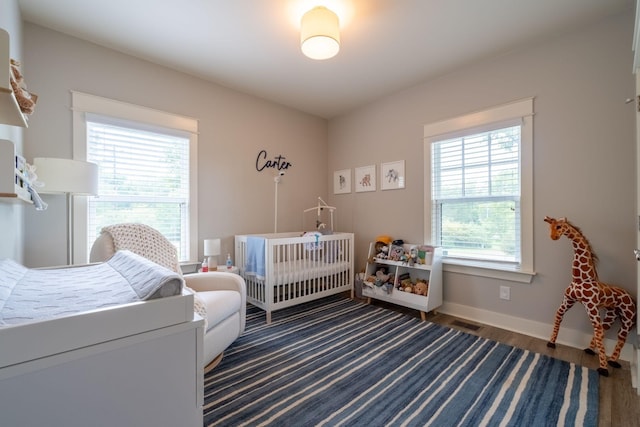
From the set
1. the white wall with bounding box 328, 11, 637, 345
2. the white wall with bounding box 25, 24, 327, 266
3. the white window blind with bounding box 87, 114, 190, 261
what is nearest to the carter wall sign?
the white wall with bounding box 25, 24, 327, 266

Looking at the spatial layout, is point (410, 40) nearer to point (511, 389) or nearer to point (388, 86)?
point (388, 86)

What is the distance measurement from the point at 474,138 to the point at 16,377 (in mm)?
3064

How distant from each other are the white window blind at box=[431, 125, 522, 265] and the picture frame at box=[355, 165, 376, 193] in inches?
29.0

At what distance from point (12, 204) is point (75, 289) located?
3.63ft

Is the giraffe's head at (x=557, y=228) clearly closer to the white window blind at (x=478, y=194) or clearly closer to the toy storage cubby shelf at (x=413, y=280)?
the white window blind at (x=478, y=194)

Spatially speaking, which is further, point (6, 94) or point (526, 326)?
point (526, 326)

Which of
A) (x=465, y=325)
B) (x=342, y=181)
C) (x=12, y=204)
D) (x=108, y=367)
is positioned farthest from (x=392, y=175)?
(x=12, y=204)

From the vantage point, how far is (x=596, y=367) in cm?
180

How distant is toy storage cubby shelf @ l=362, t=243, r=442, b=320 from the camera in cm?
259

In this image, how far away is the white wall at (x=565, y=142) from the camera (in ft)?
6.24

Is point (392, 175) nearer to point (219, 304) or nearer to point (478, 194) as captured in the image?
point (478, 194)

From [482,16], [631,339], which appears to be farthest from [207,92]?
[631,339]

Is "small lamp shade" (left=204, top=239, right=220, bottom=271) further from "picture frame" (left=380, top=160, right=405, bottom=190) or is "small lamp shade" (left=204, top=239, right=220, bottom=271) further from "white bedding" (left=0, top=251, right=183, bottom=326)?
"picture frame" (left=380, top=160, right=405, bottom=190)

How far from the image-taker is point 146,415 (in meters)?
0.81
